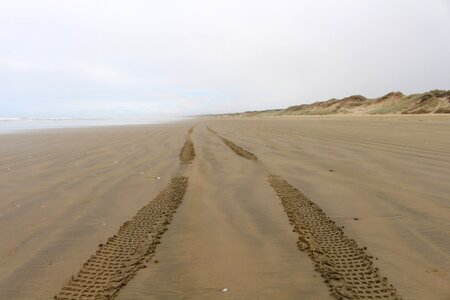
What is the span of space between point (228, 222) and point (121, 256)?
1.28 m

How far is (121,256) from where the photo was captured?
127 inches

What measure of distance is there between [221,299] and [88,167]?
6204mm

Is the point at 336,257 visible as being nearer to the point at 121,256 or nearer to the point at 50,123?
the point at 121,256

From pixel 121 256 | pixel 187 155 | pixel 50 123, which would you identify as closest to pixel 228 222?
pixel 121 256

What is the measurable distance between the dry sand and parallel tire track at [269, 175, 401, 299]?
0.07 m

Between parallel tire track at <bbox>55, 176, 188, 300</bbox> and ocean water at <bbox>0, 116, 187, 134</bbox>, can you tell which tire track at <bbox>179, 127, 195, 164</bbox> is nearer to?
parallel tire track at <bbox>55, 176, 188, 300</bbox>

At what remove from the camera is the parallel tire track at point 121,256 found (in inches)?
104

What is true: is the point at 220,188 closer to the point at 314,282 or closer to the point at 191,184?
the point at 191,184

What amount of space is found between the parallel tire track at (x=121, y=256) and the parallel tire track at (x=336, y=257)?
1.40 meters

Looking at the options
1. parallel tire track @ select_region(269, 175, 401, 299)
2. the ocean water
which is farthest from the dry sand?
the ocean water

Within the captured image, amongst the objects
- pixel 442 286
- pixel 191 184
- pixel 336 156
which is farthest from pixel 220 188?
pixel 336 156

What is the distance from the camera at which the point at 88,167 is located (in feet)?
26.1

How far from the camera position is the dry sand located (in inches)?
107

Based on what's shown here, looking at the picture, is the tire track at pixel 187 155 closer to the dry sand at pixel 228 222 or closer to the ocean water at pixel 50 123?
the dry sand at pixel 228 222
